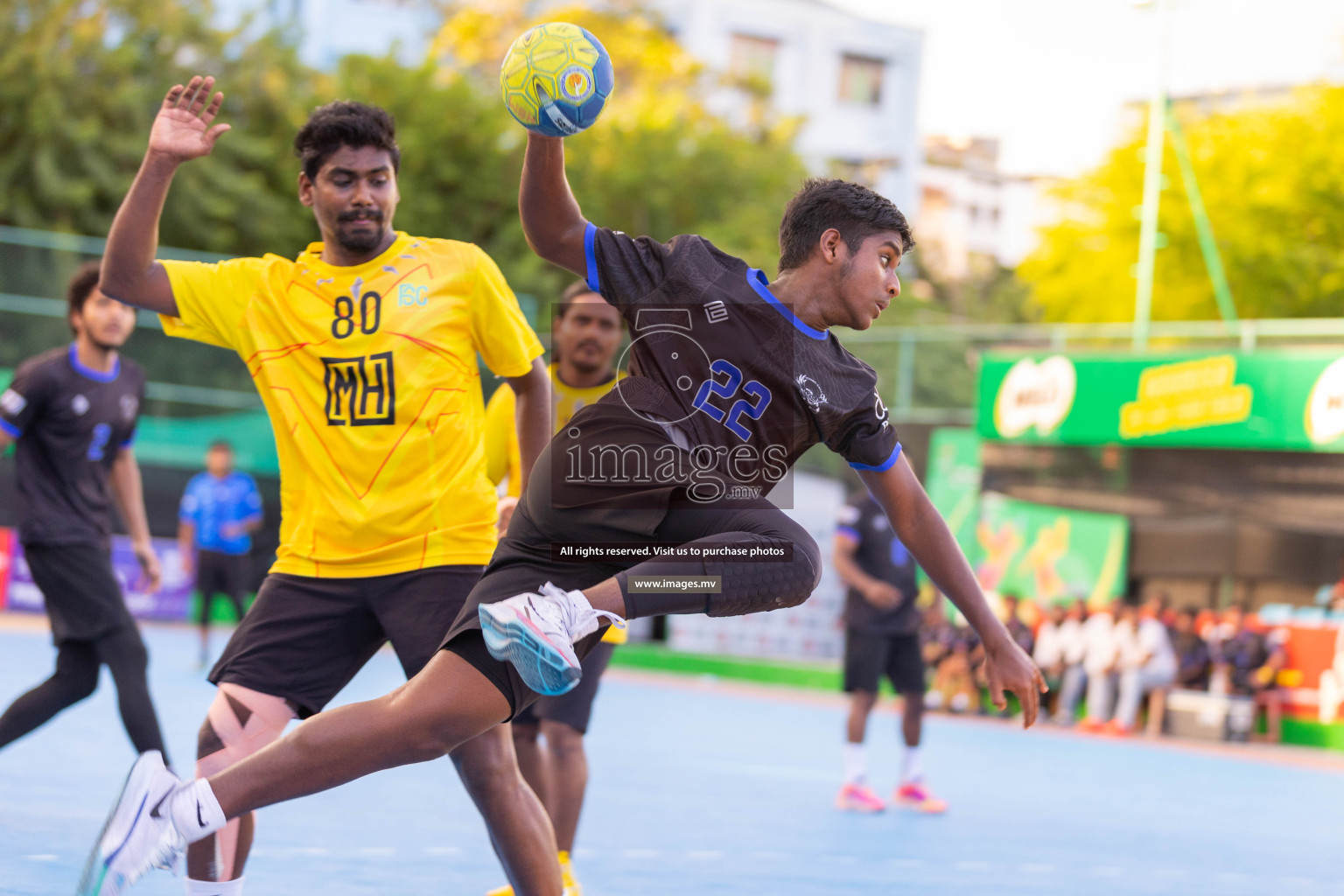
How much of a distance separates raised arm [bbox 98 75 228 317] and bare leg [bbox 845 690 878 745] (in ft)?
17.8

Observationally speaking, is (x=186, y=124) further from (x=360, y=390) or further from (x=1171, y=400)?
(x=1171, y=400)

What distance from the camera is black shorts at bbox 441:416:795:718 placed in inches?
129

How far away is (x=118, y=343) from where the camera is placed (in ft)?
19.6

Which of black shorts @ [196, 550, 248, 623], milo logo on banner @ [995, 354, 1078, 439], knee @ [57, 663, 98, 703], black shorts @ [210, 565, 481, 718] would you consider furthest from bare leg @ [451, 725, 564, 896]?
→ milo logo on banner @ [995, 354, 1078, 439]

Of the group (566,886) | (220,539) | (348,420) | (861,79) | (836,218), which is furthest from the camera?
(861,79)

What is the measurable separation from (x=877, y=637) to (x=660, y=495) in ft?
19.3

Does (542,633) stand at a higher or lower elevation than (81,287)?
lower

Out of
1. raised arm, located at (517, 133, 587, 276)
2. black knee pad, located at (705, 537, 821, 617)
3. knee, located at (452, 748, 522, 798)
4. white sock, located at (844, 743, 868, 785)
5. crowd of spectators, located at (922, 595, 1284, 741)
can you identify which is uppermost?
raised arm, located at (517, 133, 587, 276)

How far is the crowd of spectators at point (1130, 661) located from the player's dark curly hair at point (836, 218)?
43.2ft

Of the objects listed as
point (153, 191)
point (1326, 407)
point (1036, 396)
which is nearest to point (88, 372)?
point (153, 191)

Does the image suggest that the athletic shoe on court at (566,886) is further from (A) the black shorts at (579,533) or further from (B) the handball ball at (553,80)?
(B) the handball ball at (553,80)

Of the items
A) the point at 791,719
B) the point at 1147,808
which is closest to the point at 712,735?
the point at 791,719

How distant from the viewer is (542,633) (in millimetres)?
3029

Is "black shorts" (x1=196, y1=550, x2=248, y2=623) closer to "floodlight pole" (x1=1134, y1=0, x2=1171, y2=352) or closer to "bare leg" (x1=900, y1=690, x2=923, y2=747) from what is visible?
"bare leg" (x1=900, y1=690, x2=923, y2=747)
